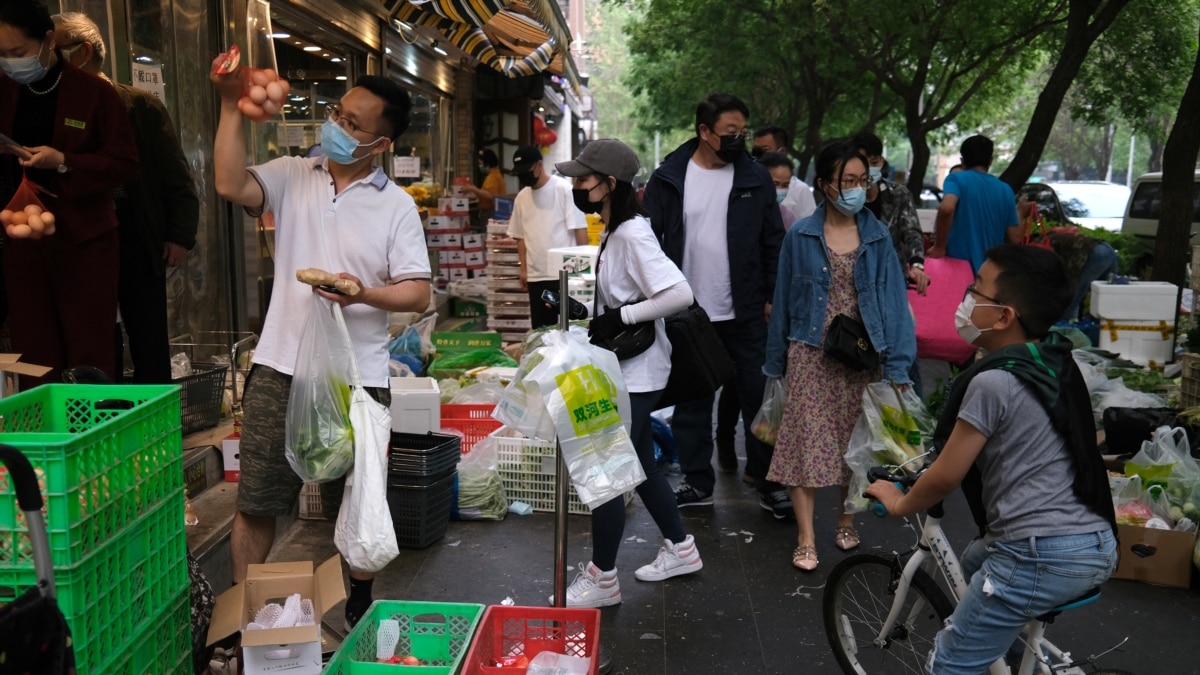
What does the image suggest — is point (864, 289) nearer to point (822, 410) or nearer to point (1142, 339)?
point (822, 410)

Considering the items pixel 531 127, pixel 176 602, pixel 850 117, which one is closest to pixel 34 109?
pixel 176 602

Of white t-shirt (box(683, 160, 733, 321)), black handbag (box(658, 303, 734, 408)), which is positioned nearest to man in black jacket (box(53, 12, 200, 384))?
black handbag (box(658, 303, 734, 408))

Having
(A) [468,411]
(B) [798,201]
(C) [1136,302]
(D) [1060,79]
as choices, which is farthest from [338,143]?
(D) [1060,79]

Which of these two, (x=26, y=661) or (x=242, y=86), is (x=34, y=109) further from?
(x=26, y=661)

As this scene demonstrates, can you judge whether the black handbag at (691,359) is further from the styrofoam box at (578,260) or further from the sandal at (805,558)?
the sandal at (805,558)

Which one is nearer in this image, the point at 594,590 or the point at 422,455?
the point at 594,590

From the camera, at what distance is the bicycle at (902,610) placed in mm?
3219

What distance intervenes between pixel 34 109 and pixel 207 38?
3.05 metres

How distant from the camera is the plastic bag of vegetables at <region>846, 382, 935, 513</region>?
501 centimetres

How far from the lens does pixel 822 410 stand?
5.36m

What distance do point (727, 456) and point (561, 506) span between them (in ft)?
10.6

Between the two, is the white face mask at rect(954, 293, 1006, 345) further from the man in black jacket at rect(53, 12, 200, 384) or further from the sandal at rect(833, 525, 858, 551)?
the man in black jacket at rect(53, 12, 200, 384)

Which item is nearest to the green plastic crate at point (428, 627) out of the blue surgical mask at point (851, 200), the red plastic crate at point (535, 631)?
the red plastic crate at point (535, 631)

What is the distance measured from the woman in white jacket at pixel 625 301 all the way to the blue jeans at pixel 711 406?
1255 mm
